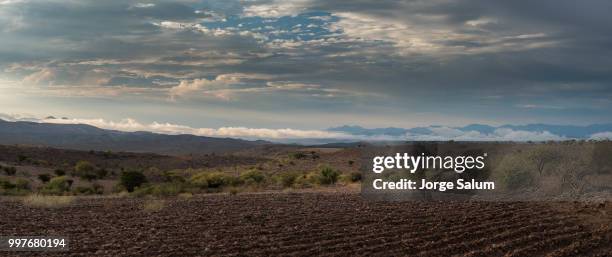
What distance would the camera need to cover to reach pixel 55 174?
57219 mm

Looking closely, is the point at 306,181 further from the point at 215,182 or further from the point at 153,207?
the point at 153,207

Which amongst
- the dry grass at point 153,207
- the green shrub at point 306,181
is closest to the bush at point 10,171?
the green shrub at point 306,181

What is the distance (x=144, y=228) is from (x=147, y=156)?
3201 inches

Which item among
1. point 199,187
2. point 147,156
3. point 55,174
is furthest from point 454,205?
point 147,156

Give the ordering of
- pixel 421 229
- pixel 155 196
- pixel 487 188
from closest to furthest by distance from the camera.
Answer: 1. pixel 421 229
2. pixel 487 188
3. pixel 155 196

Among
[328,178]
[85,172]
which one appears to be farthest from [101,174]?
[328,178]

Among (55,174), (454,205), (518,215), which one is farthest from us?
(55,174)

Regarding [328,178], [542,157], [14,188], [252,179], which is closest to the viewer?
[542,157]

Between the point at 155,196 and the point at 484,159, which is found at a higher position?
the point at 484,159

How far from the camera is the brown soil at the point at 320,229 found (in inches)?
620

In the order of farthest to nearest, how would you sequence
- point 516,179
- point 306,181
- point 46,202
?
point 306,181 → point 516,179 → point 46,202

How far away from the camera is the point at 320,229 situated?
18.8 m

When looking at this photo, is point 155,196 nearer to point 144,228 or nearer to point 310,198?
point 310,198

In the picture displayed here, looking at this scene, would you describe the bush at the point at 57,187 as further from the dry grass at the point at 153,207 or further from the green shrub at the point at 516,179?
the green shrub at the point at 516,179
